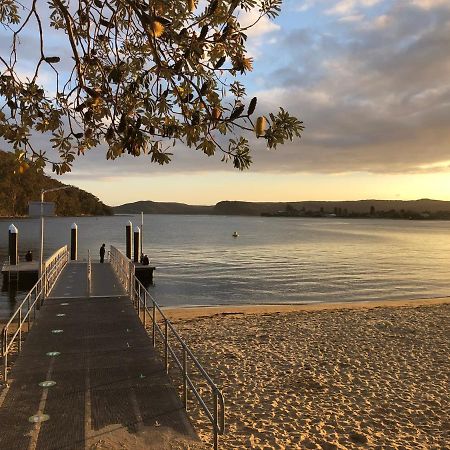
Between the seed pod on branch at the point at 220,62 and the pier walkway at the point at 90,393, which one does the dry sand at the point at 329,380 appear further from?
the seed pod on branch at the point at 220,62

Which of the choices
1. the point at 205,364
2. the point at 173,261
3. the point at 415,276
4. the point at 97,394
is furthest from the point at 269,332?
the point at 173,261

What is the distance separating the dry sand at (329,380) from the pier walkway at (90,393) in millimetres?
1306

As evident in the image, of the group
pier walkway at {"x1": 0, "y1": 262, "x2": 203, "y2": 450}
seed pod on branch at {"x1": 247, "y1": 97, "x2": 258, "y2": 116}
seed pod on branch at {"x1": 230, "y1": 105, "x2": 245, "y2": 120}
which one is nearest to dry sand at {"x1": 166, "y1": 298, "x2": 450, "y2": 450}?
pier walkway at {"x1": 0, "y1": 262, "x2": 203, "y2": 450}

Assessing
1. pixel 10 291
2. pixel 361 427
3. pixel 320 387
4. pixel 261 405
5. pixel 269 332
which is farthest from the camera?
pixel 10 291

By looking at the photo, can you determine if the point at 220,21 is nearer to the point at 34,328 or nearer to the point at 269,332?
the point at 34,328

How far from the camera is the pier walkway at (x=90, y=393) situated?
18.8 ft

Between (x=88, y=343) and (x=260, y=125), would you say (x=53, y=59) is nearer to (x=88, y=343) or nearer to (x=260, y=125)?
(x=260, y=125)

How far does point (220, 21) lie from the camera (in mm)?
4035

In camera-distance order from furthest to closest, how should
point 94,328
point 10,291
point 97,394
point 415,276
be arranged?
point 415,276 → point 10,291 → point 94,328 → point 97,394

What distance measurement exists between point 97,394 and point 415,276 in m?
38.5

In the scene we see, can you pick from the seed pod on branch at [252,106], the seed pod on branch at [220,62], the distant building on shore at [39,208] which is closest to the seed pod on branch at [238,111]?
the seed pod on branch at [252,106]

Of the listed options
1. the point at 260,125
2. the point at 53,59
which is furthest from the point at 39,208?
the point at 260,125

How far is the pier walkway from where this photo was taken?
18.8 feet

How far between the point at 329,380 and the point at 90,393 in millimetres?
5652
